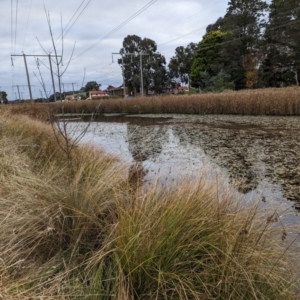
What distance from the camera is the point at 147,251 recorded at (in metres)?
1.45

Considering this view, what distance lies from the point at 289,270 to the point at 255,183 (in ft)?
8.30

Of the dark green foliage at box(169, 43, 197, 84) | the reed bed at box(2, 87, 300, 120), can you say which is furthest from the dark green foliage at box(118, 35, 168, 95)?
the reed bed at box(2, 87, 300, 120)

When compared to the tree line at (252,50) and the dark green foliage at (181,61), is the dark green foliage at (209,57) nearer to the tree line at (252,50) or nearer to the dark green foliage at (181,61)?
the tree line at (252,50)

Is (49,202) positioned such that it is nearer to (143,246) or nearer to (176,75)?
(143,246)

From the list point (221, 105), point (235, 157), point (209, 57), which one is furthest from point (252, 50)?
point (235, 157)

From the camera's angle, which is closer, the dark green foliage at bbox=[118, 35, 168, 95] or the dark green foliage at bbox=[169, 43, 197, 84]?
the dark green foliage at bbox=[118, 35, 168, 95]

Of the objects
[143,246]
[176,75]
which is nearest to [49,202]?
[143,246]

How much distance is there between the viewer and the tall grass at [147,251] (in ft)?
4.51

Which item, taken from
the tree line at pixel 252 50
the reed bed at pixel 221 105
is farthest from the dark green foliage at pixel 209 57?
the reed bed at pixel 221 105

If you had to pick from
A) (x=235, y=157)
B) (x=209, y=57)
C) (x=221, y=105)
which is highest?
(x=209, y=57)

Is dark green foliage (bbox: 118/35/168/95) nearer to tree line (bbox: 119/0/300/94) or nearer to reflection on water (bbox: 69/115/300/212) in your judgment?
tree line (bbox: 119/0/300/94)

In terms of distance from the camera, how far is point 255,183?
3.98 m

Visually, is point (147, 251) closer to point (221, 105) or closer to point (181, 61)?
point (221, 105)

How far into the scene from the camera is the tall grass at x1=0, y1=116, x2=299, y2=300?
1.38 meters
